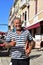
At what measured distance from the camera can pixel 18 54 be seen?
5473 millimetres

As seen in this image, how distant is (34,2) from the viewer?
3359 centimetres

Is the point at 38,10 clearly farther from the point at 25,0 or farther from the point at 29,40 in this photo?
the point at 29,40

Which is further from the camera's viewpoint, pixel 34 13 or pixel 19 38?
pixel 34 13

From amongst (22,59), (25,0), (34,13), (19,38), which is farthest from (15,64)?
(25,0)

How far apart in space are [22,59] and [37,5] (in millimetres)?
26906

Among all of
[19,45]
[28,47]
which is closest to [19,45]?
[19,45]

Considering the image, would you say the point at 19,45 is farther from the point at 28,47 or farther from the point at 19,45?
the point at 28,47

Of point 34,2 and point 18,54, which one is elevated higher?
point 34,2

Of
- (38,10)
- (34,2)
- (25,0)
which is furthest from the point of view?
(25,0)

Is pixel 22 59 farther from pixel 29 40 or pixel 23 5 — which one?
pixel 23 5

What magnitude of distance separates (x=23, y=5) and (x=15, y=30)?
37.4 m

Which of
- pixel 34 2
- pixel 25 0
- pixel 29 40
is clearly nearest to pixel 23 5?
pixel 25 0

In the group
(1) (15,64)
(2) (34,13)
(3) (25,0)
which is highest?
(3) (25,0)

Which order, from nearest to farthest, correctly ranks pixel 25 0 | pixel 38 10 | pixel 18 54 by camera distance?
pixel 18 54 < pixel 38 10 < pixel 25 0
